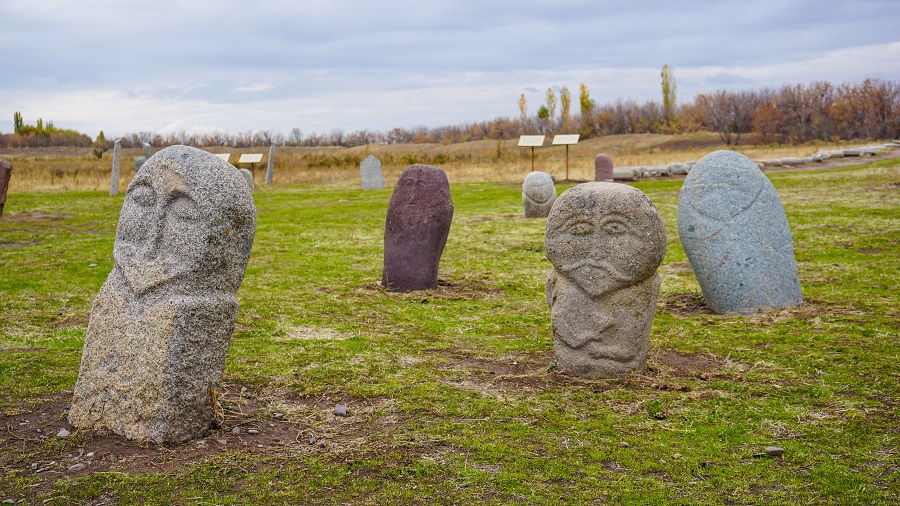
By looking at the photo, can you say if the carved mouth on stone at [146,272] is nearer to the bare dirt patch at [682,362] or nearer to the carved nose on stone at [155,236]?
the carved nose on stone at [155,236]

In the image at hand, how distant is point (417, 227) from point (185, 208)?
245 inches

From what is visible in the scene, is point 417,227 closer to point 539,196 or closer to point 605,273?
Result: point 605,273

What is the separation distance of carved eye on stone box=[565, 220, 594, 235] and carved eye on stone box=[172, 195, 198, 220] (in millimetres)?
3231

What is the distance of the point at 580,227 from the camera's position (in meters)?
7.27

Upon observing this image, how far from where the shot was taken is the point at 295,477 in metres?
5.28

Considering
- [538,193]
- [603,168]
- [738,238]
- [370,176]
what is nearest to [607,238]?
[738,238]

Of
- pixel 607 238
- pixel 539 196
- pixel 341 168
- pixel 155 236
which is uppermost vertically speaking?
pixel 341 168

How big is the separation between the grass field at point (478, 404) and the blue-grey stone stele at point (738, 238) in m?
0.30

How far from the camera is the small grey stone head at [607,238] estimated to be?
714 centimetres

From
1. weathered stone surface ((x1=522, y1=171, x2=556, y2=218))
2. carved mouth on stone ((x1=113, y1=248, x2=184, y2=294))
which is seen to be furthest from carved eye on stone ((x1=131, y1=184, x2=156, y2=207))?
weathered stone surface ((x1=522, y1=171, x2=556, y2=218))

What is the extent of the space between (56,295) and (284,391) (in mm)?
6020

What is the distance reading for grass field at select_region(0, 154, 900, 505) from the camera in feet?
16.8

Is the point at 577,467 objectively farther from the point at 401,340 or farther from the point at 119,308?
the point at 401,340

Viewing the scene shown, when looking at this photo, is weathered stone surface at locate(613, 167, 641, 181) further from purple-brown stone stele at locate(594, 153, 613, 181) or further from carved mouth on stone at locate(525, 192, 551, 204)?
carved mouth on stone at locate(525, 192, 551, 204)
